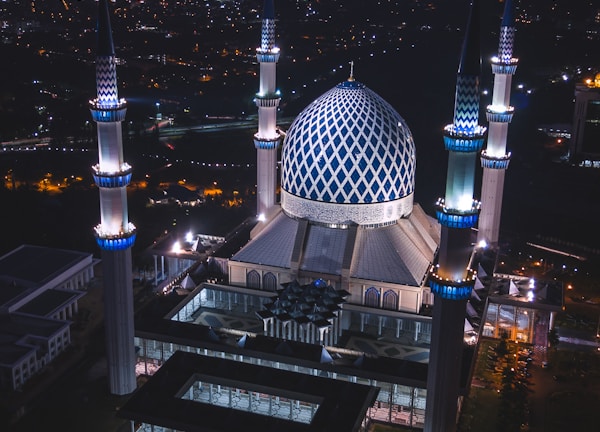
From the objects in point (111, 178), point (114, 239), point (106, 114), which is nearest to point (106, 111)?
point (106, 114)

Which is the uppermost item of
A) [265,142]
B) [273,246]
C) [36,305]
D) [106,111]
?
[106,111]

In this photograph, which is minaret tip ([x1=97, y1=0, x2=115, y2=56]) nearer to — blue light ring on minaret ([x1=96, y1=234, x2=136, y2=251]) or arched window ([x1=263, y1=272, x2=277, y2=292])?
blue light ring on minaret ([x1=96, y1=234, x2=136, y2=251])

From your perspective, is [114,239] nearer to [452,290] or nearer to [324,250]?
[324,250]

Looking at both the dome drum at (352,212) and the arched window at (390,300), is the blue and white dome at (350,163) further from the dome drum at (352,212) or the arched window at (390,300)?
the arched window at (390,300)

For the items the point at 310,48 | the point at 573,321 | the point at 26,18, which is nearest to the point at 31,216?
the point at 573,321

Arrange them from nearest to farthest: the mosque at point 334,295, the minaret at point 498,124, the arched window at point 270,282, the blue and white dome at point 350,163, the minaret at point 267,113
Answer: the mosque at point 334,295
the arched window at point 270,282
the blue and white dome at point 350,163
the minaret at point 498,124
the minaret at point 267,113

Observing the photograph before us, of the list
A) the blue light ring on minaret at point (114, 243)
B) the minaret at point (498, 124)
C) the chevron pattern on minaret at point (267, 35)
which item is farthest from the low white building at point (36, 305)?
the minaret at point (498, 124)
